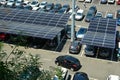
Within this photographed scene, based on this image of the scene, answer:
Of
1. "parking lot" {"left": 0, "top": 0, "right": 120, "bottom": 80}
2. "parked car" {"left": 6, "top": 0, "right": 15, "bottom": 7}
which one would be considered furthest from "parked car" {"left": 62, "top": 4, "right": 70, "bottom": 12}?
"parking lot" {"left": 0, "top": 0, "right": 120, "bottom": 80}

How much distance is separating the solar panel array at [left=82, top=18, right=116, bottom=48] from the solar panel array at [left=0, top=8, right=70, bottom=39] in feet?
14.3

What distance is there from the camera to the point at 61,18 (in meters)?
40.1

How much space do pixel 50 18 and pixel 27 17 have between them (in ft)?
12.7

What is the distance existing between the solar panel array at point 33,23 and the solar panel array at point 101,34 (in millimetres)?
4362

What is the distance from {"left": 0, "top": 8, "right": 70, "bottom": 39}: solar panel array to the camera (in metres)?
37.4

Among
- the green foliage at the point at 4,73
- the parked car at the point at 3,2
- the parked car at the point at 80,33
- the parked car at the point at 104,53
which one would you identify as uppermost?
the green foliage at the point at 4,73

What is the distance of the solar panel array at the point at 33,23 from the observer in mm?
37438

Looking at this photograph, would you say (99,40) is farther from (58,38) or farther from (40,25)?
(40,25)

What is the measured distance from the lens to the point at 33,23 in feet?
132

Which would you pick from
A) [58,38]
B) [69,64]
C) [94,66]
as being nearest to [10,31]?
[58,38]

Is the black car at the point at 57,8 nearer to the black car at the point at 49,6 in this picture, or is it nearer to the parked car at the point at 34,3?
the black car at the point at 49,6

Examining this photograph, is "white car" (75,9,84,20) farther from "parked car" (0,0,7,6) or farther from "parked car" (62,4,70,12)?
"parked car" (0,0,7,6)

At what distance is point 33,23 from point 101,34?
10849 mm

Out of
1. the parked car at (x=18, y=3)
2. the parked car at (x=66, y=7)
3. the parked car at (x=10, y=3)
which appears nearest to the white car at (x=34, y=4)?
the parked car at (x=18, y=3)
